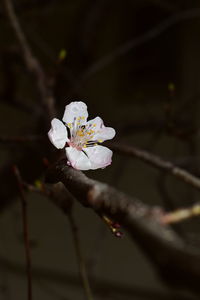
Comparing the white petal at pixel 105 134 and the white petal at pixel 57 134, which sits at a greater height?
the white petal at pixel 105 134

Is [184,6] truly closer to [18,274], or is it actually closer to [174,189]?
[174,189]

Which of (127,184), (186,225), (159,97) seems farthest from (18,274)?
(159,97)

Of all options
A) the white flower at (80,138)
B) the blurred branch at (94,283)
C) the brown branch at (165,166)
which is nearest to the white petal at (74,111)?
the white flower at (80,138)

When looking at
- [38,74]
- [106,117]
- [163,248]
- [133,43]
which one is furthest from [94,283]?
[163,248]

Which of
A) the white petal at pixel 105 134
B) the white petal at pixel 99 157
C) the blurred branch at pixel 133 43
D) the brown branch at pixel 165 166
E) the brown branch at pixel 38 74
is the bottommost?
the white petal at pixel 99 157

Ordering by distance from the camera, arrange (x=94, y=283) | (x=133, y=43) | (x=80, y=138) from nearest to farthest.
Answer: (x=80, y=138), (x=133, y=43), (x=94, y=283)

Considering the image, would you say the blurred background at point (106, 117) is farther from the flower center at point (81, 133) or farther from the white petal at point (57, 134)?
the white petal at point (57, 134)

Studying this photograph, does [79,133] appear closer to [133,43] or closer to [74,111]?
[74,111]
